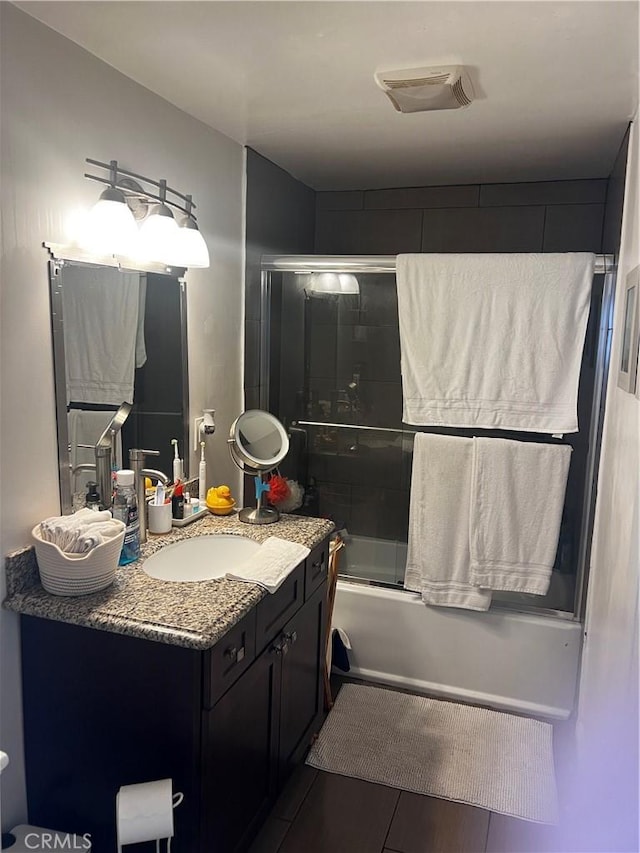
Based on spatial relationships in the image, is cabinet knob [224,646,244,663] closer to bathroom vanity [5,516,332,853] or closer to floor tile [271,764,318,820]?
bathroom vanity [5,516,332,853]

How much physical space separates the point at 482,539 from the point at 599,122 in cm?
156

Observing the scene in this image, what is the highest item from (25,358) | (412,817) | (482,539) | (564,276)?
(564,276)

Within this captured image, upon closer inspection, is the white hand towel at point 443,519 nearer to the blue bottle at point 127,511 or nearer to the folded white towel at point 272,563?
the folded white towel at point 272,563

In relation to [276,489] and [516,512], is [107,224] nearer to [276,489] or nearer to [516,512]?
[276,489]

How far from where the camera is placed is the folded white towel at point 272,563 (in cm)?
179

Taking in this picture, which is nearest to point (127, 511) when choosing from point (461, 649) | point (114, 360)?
point (114, 360)

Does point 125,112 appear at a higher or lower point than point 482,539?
higher

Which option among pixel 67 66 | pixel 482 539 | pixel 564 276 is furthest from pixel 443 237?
pixel 67 66

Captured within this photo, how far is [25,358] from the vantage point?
165cm

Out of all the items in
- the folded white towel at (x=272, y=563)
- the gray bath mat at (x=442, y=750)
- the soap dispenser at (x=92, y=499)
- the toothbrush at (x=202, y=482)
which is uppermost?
the soap dispenser at (x=92, y=499)

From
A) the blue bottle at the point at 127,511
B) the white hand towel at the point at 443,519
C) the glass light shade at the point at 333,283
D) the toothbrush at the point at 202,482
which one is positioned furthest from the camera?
the glass light shade at the point at 333,283

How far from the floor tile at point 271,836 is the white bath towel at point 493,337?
150cm

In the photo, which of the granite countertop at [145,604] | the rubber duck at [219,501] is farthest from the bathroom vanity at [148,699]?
the rubber duck at [219,501]

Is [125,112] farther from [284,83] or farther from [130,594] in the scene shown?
[130,594]
